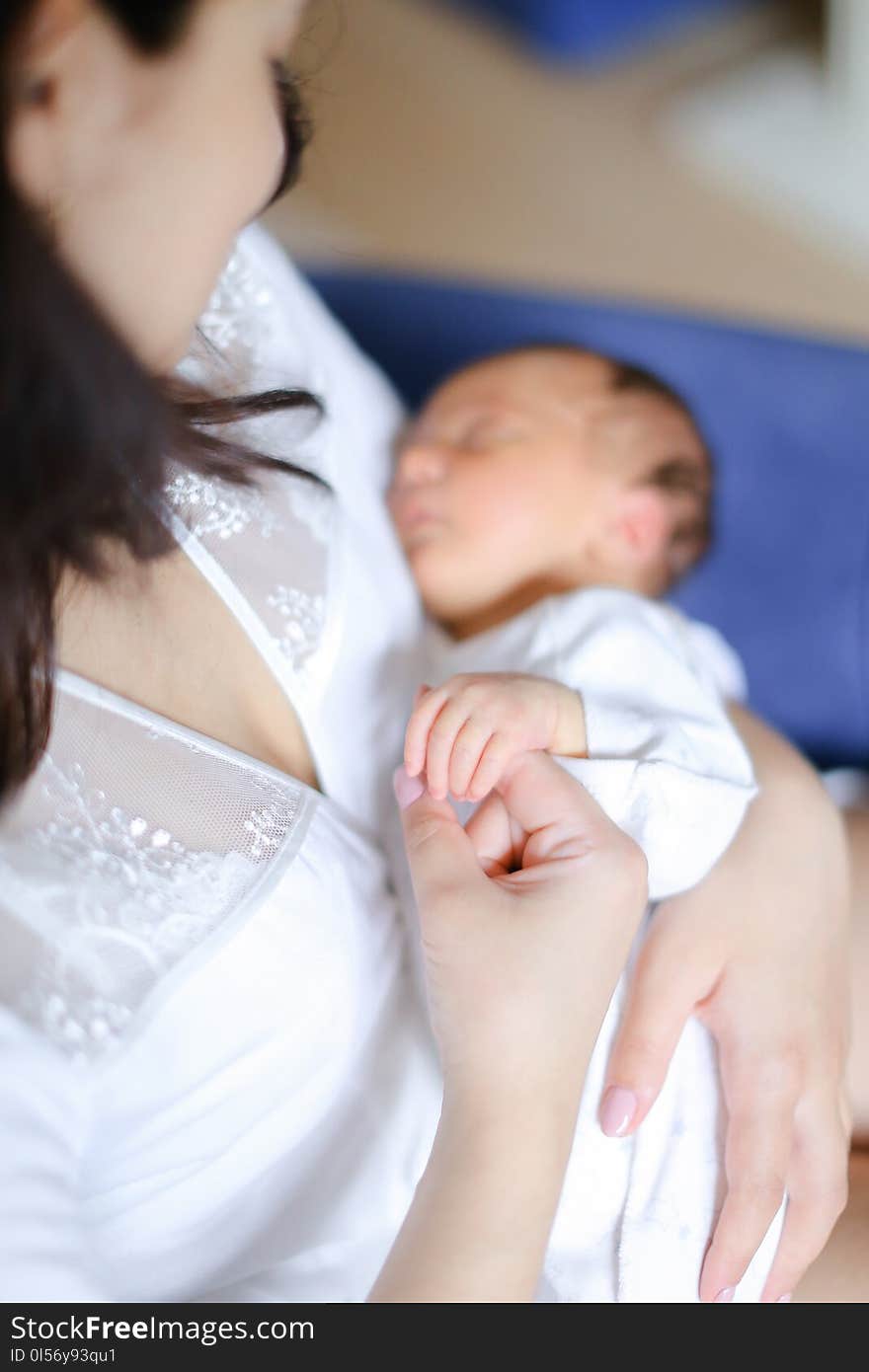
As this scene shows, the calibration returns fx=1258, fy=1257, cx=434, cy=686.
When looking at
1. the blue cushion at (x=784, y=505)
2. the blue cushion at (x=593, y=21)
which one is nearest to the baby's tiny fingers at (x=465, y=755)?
the blue cushion at (x=784, y=505)

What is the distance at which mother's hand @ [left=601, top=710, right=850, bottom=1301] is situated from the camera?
2.70ft

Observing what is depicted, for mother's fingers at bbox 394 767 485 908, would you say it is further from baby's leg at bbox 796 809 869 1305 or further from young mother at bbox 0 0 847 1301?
baby's leg at bbox 796 809 869 1305

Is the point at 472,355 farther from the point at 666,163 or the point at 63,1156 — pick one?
the point at 666,163

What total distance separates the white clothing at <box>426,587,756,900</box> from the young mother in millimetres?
54

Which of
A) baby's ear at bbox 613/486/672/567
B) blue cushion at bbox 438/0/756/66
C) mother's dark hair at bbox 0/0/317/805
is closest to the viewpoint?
mother's dark hair at bbox 0/0/317/805

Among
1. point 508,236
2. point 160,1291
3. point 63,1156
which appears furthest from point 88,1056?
point 508,236

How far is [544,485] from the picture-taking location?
1.15 meters

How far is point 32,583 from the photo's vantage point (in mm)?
629

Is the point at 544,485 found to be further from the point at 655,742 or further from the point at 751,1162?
the point at 751,1162

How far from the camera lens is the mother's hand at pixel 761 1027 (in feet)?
2.70

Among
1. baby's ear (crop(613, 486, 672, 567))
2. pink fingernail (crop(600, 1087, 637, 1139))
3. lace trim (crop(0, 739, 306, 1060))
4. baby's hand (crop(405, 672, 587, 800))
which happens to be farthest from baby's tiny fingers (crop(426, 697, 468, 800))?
baby's ear (crop(613, 486, 672, 567))

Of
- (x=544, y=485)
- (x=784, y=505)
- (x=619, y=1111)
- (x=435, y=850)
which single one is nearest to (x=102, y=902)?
(x=435, y=850)
